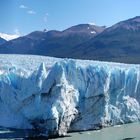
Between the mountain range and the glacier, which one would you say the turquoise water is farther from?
the mountain range

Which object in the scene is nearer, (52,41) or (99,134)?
(99,134)

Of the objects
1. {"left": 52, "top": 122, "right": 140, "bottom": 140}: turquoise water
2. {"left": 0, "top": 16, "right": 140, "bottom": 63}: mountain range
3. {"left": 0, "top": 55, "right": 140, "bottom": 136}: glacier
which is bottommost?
{"left": 52, "top": 122, "right": 140, "bottom": 140}: turquoise water

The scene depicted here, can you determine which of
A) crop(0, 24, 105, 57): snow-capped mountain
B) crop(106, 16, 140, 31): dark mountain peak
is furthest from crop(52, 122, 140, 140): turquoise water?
crop(0, 24, 105, 57): snow-capped mountain

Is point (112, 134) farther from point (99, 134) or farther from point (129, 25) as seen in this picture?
point (129, 25)

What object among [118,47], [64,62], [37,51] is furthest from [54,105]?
[37,51]

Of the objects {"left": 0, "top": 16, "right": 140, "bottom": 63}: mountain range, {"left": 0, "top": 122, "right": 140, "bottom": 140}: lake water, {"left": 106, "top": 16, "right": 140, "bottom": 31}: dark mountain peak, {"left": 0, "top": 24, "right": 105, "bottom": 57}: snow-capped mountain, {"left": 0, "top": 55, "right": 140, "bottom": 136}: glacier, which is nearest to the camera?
{"left": 0, "top": 122, "right": 140, "bottom": 140}: lake water

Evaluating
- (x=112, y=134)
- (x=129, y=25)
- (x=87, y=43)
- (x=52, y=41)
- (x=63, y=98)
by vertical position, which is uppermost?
(x=129, y=25)

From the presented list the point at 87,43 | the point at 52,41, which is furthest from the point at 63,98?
the point at 52,41
